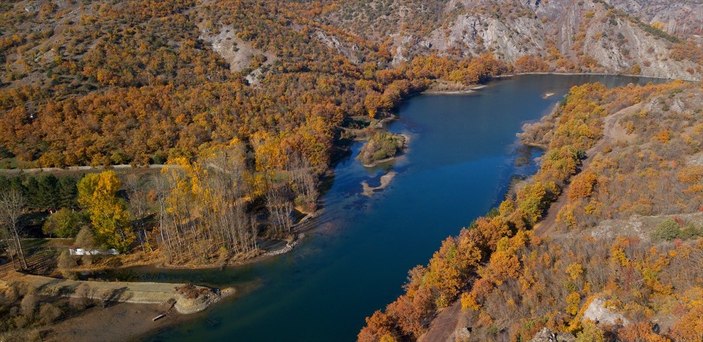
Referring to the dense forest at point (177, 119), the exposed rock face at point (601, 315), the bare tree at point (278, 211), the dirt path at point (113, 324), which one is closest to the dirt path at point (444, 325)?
the exposed rock face at point (601, 315)

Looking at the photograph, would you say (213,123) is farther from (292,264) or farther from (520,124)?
(520,124)

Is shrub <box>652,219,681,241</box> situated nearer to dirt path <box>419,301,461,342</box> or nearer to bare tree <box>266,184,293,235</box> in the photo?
dirt path <box>419,301,461,342</box>

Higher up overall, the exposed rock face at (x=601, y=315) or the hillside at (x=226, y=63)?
the hillside at (x=226, y=63)

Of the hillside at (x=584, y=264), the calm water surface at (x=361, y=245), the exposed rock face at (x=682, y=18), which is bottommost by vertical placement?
the calm water surface at (x=361, y=245)

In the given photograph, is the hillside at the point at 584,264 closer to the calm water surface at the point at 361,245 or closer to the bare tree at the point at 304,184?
the calm water surface at the point at 361,245

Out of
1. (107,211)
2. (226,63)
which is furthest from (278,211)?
(226,63)

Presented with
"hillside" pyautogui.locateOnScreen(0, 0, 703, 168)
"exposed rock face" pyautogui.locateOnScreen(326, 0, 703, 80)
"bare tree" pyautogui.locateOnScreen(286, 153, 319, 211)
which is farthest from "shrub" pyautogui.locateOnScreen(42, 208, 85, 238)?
"exposed rock face" pyautogui.locateOnScreen(326, 0, 703, 80)

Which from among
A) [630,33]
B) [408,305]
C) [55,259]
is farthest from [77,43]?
[630,33]
